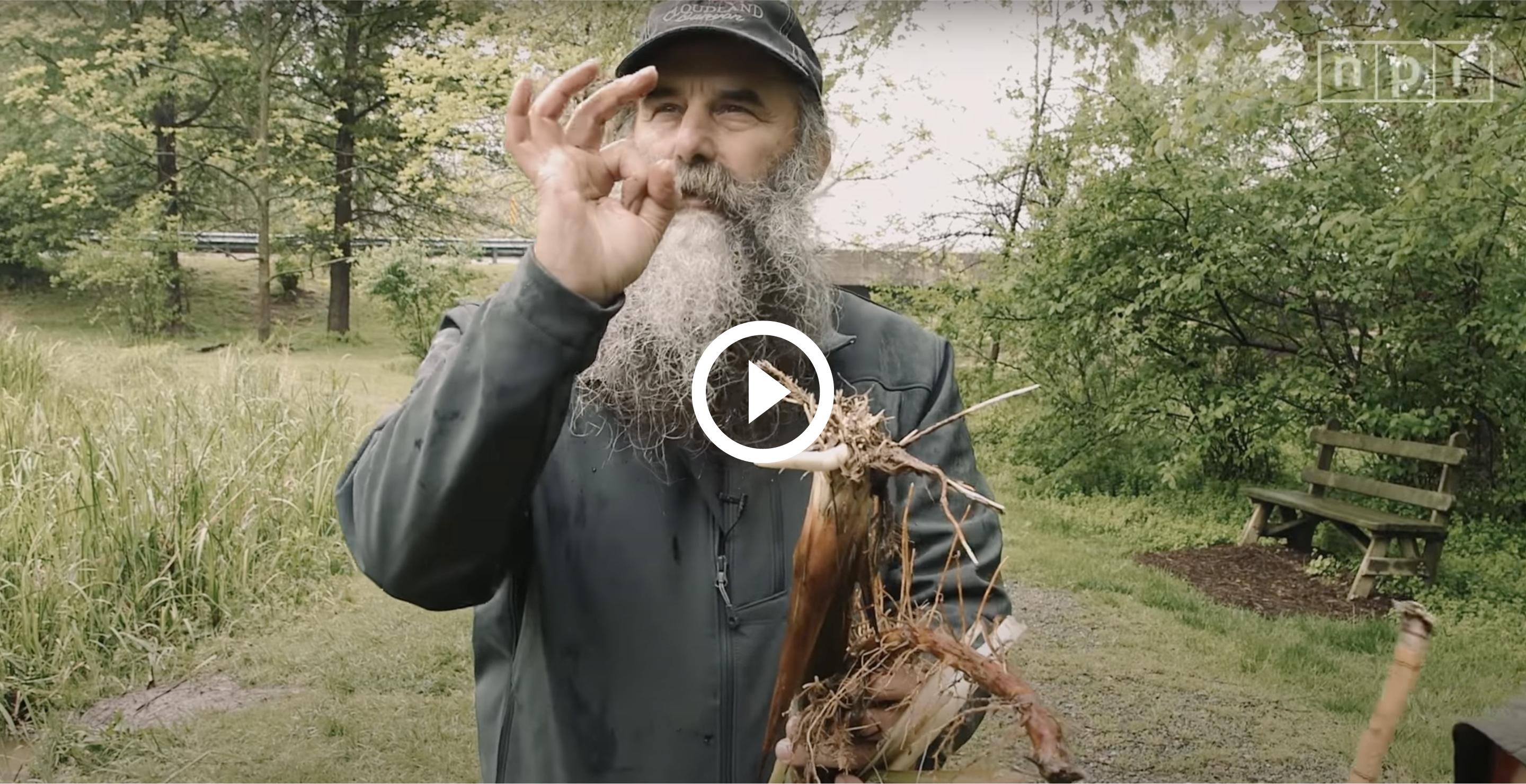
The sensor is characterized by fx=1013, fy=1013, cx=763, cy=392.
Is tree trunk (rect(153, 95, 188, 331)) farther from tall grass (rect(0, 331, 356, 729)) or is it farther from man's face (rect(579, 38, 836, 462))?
man's face (rect(579, 38, 836, 462))

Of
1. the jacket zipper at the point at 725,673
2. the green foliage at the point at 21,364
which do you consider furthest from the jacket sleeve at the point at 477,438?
the green foliage at the point at 21,364

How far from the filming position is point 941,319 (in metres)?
5.19

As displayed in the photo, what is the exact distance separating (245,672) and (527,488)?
113 inches

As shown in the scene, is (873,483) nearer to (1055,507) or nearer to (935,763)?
(935,763)

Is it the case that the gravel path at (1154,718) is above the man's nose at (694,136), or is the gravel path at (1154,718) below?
below

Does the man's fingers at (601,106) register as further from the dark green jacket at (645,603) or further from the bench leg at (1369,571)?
the bench leg at (1369,571)

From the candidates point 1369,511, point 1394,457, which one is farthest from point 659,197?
point 1394,457

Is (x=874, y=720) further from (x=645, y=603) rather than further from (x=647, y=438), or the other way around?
(x=647, y=438)

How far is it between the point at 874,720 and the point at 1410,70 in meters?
3.38

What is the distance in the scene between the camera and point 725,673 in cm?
102

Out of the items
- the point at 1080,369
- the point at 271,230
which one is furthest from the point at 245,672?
the point at 1080,369

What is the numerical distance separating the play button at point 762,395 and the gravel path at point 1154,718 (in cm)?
190

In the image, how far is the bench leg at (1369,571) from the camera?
3.80 metres

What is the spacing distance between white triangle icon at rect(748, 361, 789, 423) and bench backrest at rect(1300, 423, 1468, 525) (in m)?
3.69
